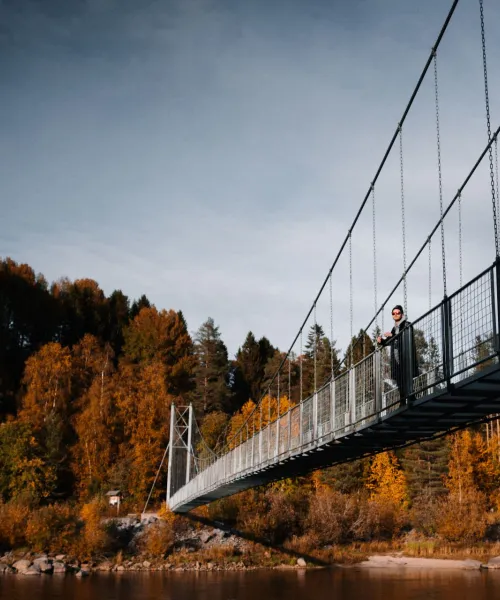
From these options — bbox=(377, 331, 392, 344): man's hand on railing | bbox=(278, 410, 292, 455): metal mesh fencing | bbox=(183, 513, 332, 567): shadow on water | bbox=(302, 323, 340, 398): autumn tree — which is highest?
bbox=(302, 323, 340, 398): autumn tree

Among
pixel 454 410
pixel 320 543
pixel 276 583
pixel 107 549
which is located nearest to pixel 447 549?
pixel 320 543

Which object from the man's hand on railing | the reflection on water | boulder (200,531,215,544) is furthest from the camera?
boulder (200,531,215,544)

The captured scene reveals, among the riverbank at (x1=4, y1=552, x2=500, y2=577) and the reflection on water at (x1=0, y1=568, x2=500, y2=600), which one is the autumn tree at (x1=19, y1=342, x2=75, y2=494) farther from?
the reflection on water at (x1=0, y1=568, x2=500, y2=600)

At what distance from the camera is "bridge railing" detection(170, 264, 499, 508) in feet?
22.9

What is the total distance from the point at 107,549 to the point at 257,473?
14181 mm

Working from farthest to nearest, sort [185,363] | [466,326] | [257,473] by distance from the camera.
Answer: [185,363], [257,473], [466,326]

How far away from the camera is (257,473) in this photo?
16266 millimetres

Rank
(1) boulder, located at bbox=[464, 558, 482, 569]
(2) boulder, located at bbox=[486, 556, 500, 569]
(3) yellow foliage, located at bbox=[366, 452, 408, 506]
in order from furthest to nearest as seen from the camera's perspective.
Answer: (3) yellow foliage, located at bbox=[366, 452, 408, 506] < (2) boulder, located at bbox=[486, 556, 500, 569] < (1) boulder, located at bbox=[464, 558, 482, 569]

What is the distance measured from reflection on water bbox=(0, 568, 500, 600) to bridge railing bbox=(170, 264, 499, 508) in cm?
852

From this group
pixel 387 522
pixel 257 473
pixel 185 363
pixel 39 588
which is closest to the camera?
pixel 257 473

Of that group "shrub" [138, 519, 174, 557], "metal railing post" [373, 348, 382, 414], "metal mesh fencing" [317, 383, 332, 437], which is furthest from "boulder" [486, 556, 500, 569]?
"metal railing post" [373, 348, 382, 414]

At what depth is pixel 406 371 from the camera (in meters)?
8.69

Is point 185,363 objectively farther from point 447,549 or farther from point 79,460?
point 447,549

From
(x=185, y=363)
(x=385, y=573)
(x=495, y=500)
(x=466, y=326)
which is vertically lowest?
(x=385, y=573)
